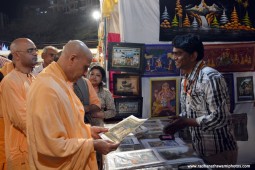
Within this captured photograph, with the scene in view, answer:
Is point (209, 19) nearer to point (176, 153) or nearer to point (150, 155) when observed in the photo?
point (176, 153)

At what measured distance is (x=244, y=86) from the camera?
3.92m

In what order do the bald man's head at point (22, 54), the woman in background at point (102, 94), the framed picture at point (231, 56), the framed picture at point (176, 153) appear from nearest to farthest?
the framed picture at point (176, 153), the bald man's head at point (22, 54), the woman in background at point (102, 94), the framed picture at point (231, 56)

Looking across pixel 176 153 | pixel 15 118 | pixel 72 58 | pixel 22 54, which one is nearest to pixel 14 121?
pixel 15 118

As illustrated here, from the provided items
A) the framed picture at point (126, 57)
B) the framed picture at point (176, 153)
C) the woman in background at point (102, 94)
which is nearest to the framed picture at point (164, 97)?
the framed picture at point (126, 57)

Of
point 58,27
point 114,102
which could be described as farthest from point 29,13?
point 114,102

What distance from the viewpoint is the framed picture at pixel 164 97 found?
3.71 metres

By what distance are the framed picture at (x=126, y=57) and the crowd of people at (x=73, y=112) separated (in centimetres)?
56

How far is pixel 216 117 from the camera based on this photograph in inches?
83.6

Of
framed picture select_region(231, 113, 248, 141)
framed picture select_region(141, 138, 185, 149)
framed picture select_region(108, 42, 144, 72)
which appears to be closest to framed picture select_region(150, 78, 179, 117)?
framed picture select_region(108, 42, 144, 72)

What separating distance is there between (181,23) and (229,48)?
0.82m

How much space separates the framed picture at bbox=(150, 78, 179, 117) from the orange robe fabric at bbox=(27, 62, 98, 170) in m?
2.01

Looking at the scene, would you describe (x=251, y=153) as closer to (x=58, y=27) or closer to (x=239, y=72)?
(x=239, y=72)

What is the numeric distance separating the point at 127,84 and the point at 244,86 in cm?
174

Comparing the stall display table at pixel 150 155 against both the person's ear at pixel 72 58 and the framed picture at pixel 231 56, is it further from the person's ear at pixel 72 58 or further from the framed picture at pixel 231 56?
the framed picture at pixel 231 56
